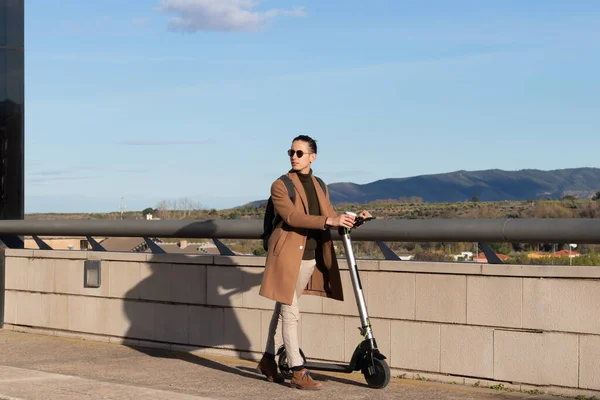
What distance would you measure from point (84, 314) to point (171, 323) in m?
1.38

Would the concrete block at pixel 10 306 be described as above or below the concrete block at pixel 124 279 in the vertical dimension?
below

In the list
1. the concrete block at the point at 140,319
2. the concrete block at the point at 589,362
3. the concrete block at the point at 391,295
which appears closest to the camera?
the concrete block at the point at 589,362

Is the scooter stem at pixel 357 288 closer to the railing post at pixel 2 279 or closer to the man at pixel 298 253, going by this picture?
the man at pixel 298 253

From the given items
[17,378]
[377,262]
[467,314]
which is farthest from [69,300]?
[467,314]

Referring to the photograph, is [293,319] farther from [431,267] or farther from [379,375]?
[431,267]

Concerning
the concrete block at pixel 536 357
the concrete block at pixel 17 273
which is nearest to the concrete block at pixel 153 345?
the concrete block at pixel 17 273

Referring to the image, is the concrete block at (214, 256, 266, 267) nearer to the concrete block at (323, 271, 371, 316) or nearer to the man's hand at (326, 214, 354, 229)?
the concrete block at (323, 271, 371, 316)

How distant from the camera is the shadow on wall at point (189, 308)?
30.7 feet

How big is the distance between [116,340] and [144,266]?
93 centimetres

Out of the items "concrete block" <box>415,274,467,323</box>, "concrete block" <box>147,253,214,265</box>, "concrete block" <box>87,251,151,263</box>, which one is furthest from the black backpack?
"concrete block" <box>87,251,151,263</box>

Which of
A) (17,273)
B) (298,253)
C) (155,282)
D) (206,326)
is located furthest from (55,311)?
(298,253)

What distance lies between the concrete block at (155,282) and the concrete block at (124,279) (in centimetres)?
6

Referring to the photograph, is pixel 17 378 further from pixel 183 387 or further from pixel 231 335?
pixel 231 335

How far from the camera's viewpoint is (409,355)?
26.3 feet
